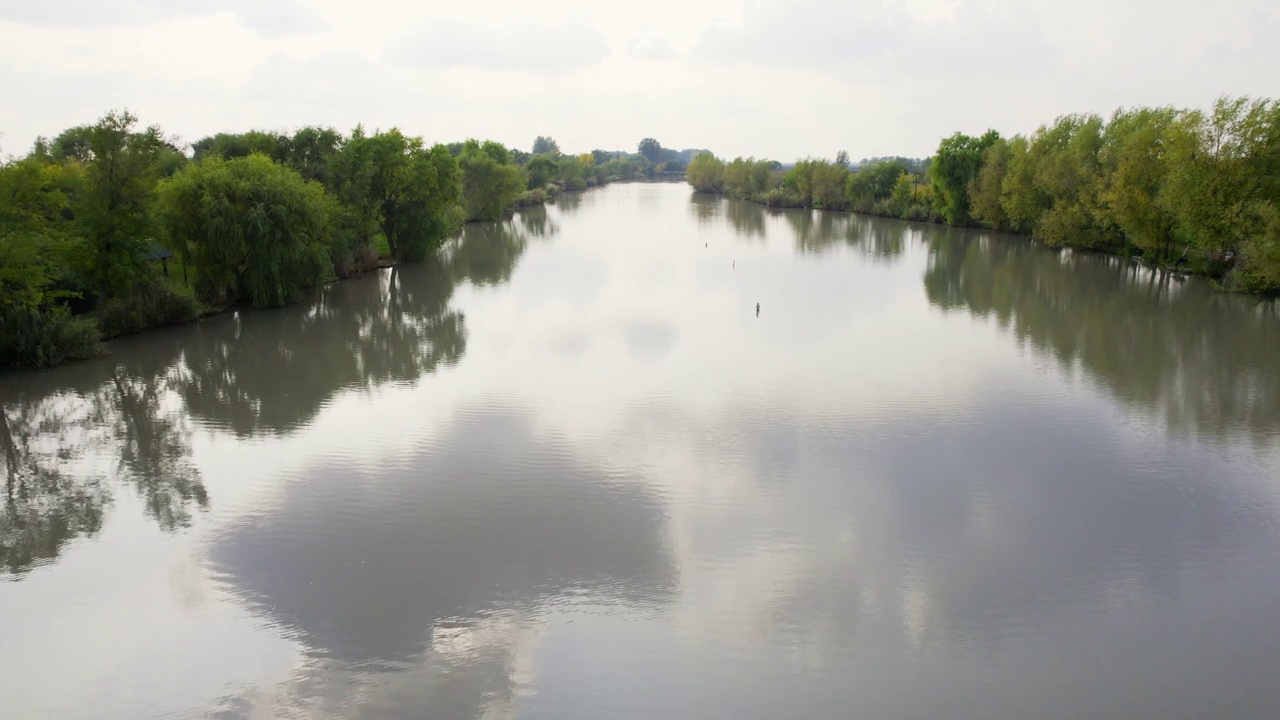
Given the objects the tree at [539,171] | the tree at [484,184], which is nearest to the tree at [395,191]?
the tree at [484,184]

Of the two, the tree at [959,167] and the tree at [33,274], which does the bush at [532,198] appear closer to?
the tree at [959,167]

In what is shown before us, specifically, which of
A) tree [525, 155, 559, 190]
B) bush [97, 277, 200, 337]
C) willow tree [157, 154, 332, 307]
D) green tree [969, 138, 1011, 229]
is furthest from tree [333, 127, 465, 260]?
tree [525, 155, 559, 190]

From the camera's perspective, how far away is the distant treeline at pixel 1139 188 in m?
28.3

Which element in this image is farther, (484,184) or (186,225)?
(484,184)

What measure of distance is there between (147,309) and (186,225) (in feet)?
9.63

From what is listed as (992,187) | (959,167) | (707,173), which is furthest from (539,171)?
(992,187)

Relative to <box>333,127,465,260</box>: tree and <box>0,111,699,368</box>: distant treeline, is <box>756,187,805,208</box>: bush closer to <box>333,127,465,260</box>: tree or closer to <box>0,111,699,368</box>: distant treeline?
<box>333,127,465,260</box>: tree

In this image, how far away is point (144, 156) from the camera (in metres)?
21.0

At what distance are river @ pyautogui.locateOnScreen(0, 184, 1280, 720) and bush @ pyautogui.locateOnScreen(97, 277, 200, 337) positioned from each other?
1520 mm

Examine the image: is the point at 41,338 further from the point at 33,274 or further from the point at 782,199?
the point at 782,199

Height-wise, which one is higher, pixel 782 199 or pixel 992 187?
pixel 782 199

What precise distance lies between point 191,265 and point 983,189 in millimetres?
43753

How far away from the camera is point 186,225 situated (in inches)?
944

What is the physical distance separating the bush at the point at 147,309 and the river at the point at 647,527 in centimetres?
152
